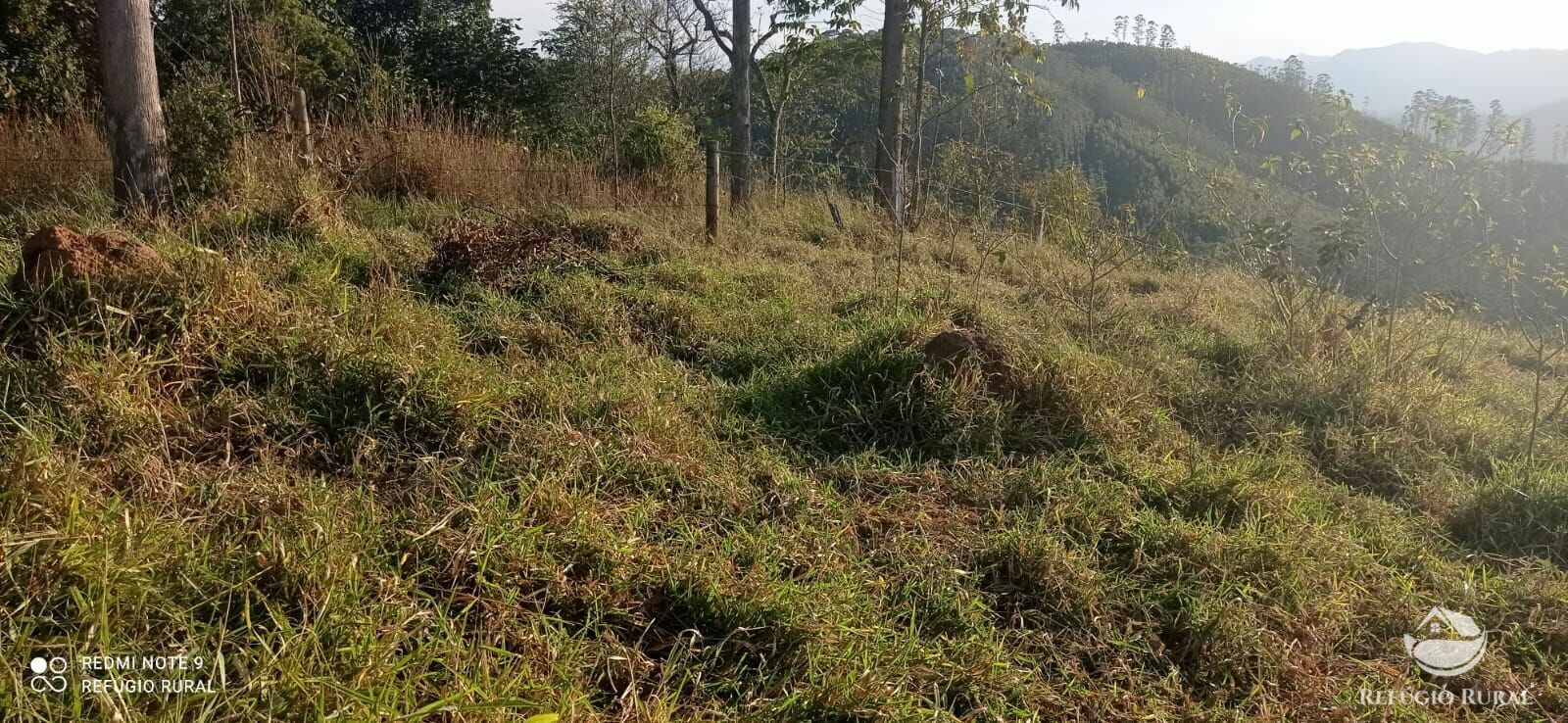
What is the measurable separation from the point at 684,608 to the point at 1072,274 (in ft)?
17.2

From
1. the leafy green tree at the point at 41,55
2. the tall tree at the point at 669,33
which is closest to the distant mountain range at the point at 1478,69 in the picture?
the tall tree at the point at 669,33

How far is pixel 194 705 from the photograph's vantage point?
1.49 metres

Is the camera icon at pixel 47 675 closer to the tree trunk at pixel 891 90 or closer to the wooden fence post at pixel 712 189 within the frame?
the wooden fence post at pixel 712 189

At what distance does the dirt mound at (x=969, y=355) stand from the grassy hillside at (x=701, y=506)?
0.07 feet

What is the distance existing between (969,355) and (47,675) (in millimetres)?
3192

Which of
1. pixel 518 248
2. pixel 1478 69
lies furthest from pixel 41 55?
pixel 1478 69

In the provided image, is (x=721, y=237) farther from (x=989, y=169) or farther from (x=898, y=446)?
(x=989, y=169)

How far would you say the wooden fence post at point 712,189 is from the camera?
631 cm

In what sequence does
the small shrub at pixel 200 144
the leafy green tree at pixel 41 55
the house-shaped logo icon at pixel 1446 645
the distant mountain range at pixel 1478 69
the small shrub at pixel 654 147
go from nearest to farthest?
the house-shaped logo icon at pixel 1446 645
the small shrub at pixel 200 144
the leafy green tree at pixel 41 55
the small shrub at pixel 654 147
the distant mountain range at pixel 1478 69

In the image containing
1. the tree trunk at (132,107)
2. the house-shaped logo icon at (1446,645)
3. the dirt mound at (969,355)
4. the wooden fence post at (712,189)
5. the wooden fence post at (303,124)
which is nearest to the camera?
the house-shaped logo icon at (1446,645)

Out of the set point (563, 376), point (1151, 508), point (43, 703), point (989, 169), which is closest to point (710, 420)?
point (563, 376)

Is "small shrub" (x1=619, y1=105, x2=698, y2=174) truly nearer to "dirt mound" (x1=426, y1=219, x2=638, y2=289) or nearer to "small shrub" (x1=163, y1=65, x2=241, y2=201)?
"dirt mound" (x1=426, y1=219, x2=638, y2=289)

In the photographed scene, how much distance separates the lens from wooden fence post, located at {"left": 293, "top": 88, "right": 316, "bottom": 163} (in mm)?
6191

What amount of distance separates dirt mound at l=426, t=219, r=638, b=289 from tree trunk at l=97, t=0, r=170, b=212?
172cm
